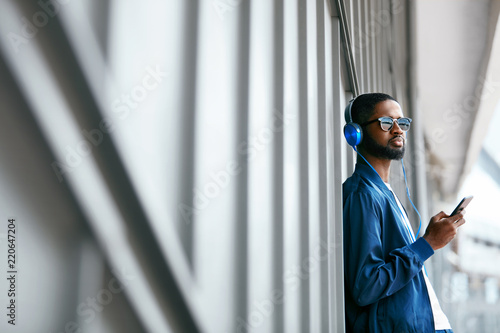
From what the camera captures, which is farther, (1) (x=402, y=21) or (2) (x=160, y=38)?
(1) (x=402, y=21)

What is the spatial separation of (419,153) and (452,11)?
92.3 inches

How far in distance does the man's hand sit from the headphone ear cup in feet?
1.41

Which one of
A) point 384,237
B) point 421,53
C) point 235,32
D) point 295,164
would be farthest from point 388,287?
point 421,53

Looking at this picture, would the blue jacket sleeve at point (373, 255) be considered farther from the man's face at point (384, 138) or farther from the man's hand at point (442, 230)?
the man's face at point (384, 138)

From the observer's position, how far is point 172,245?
0.71m

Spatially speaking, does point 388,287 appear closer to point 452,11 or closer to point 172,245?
point 172,245

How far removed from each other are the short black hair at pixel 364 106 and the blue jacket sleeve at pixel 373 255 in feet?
1.35

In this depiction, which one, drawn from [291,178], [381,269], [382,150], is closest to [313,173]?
[291,178]

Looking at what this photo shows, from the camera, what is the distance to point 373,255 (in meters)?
1.62

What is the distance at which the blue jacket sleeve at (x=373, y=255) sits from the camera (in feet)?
5.18

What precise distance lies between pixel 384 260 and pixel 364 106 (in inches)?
27.5

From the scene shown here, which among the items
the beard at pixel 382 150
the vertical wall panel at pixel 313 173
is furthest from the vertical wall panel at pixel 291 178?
the beard at pixel 382 150

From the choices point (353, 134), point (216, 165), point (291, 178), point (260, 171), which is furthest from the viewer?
point (353, 134)

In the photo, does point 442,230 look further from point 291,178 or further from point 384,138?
point 291,178
